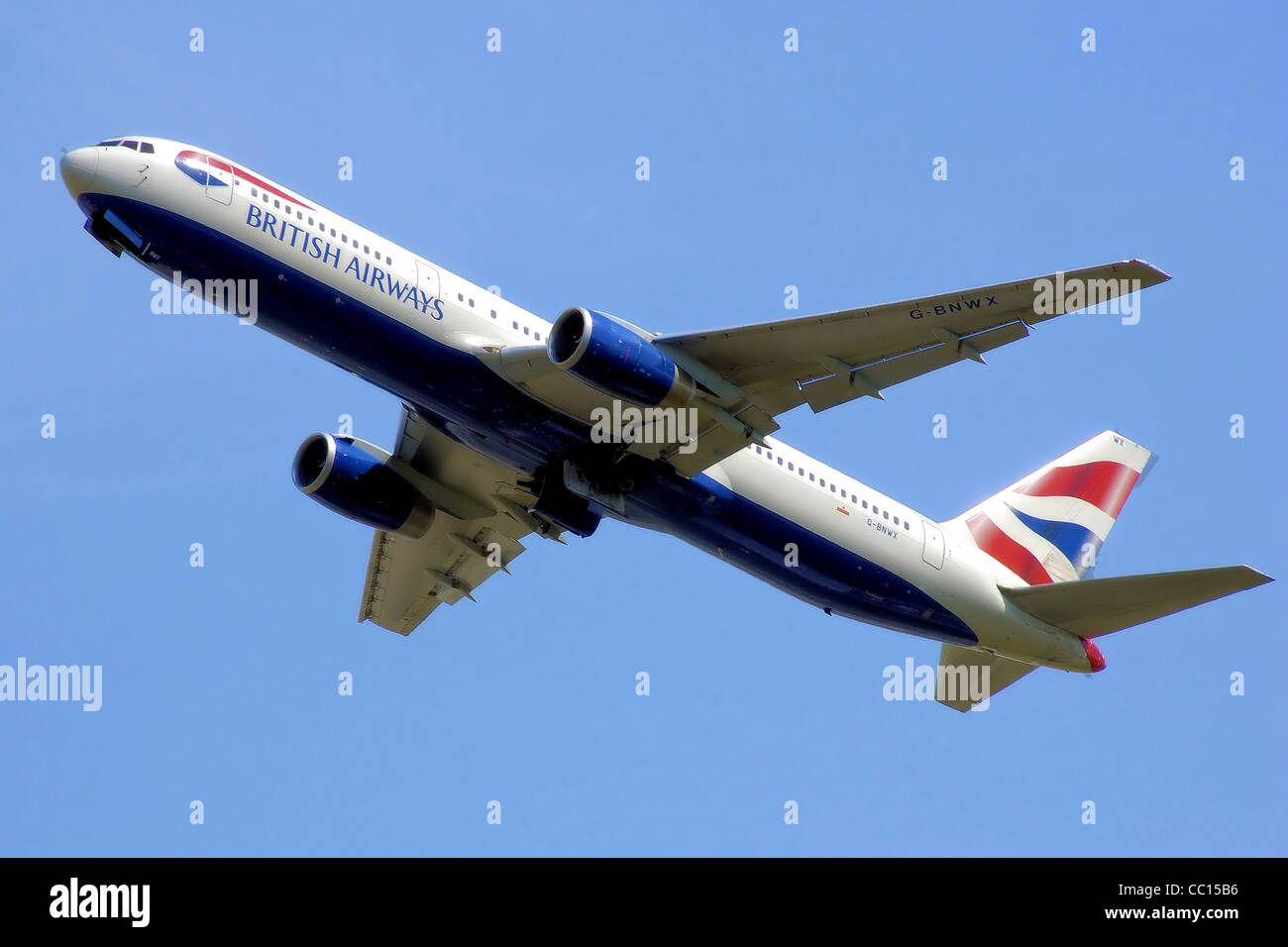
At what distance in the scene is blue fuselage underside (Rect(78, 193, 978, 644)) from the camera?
1174 inches

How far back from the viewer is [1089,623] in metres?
36.5

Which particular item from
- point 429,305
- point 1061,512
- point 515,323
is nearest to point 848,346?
point 515,323

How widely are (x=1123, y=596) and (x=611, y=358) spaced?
543 inches

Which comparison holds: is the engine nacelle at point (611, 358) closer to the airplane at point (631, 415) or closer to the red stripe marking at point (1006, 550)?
the airplane at point (631, 415)

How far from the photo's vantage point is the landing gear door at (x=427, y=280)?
1222 inches

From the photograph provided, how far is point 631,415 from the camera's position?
104ft

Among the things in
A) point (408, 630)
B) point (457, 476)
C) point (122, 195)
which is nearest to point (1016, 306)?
point (457, 476)

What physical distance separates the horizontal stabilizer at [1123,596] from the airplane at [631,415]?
7cm

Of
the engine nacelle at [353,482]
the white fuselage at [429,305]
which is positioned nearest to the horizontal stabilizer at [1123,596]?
the white fuselage at [429,305]

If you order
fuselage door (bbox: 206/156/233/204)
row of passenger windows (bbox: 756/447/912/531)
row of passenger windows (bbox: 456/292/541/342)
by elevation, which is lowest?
row of passenger windows (bbox: 756/447/912/531)

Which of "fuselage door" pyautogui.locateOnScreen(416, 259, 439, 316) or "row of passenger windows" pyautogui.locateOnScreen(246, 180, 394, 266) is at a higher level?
"row of passenger windows" pyautogui.locateOnScreen(246, 180, 394, 266)

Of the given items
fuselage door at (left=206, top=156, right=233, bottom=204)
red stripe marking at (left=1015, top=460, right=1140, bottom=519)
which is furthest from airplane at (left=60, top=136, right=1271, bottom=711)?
red stripe marking at (left=1015, top=460, right=1140, bottom=519)

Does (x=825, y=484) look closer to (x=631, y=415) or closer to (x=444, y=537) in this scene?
(x=631, y=415)

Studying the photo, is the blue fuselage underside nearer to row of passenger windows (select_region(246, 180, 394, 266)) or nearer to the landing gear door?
the landing gear door
